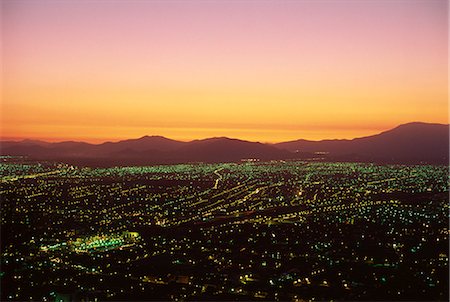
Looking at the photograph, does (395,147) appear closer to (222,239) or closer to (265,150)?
(265,150)

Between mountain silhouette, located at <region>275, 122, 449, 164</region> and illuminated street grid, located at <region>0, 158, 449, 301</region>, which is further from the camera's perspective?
mountain silhouette, located at <region>275, 122, 449, 164</region>

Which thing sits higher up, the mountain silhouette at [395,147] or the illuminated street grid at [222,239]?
the mountain silhouette at [395,147]

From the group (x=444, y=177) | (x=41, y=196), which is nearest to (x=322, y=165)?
(x=444, y=177)

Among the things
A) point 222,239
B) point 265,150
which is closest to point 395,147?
point 265,150

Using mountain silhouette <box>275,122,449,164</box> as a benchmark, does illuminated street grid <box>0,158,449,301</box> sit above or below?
below

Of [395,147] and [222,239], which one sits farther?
[395,147]
